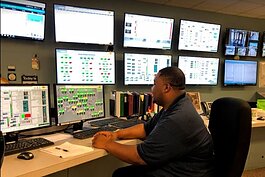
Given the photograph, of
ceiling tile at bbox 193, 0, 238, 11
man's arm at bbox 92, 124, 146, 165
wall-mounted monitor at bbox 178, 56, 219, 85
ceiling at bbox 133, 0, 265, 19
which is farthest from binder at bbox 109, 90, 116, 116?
ceiling tile at bbox 193, 0, 238, 11

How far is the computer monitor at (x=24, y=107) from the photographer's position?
1704 mm

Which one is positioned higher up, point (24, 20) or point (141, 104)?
point (24, 20)

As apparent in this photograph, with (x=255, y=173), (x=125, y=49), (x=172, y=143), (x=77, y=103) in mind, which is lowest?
(x=255, y=173)

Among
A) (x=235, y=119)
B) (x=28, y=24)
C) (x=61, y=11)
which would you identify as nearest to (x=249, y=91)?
(x=235, y=119)

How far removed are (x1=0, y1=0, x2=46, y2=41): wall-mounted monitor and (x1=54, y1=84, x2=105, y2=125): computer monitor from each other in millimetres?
756

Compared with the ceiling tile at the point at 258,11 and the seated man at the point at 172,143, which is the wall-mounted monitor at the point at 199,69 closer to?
the ceiling tile at the point at 258,11

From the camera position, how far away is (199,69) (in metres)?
3.77

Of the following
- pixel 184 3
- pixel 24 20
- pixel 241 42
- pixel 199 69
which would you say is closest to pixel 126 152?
pixel 24 20

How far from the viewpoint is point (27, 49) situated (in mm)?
2750

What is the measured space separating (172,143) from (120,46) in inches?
78.7

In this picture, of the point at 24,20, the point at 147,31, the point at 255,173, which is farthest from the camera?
the point at 255,173

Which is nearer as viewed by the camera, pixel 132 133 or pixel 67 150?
pixel 67 150

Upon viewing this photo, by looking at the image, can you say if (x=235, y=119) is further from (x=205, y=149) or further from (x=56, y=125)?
(x=56, y=125)

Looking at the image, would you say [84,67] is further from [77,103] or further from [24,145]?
[24,145]
